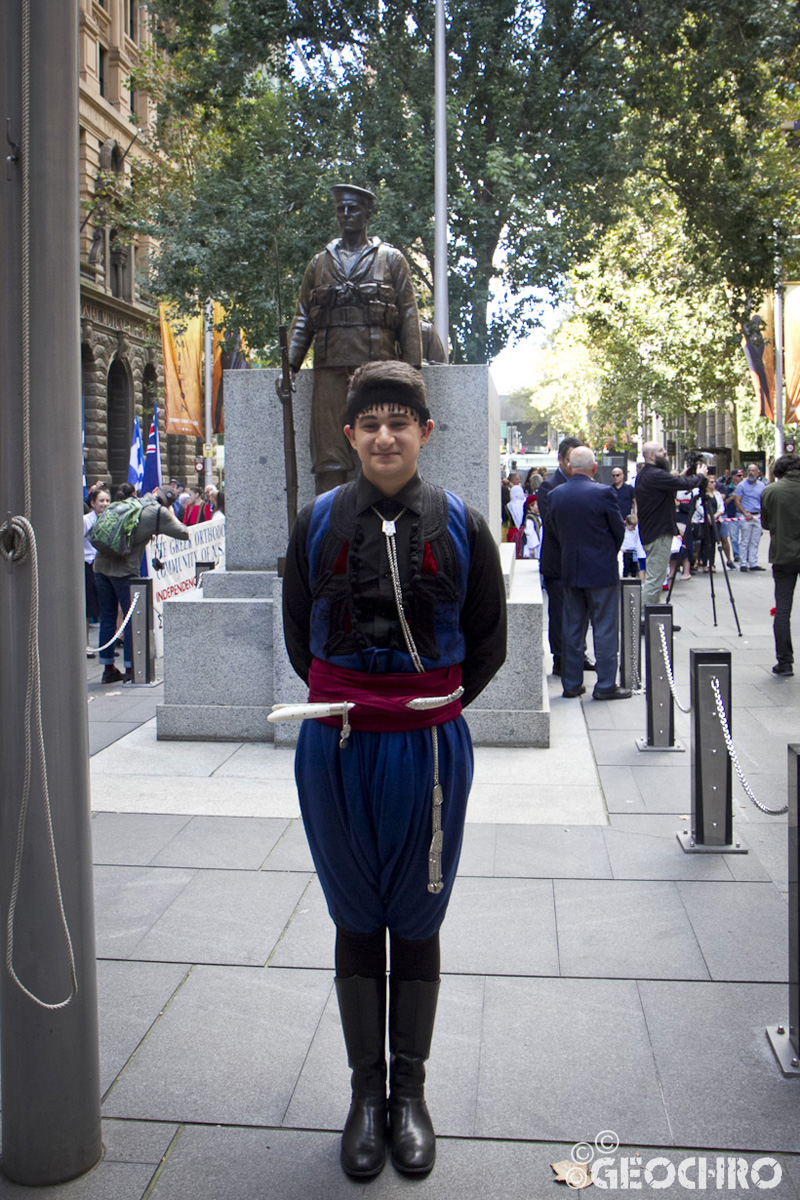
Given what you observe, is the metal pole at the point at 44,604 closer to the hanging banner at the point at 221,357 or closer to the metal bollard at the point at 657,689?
the metal bollard at the point at 657,689

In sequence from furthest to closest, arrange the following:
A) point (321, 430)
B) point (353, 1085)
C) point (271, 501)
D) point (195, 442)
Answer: point (195, 442), point (271, 501), point (321, 430), point (353, 1085)

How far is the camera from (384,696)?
9.35 ft

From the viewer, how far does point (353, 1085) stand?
3.01 m

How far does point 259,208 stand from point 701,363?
62.4ft

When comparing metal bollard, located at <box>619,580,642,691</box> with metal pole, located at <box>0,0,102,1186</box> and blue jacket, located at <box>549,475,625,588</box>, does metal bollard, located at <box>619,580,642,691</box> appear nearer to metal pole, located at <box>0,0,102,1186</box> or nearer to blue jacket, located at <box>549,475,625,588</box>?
blue jacket, located at <box>549,475,625,588</box>

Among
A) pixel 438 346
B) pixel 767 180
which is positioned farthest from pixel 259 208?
pixel 438 346

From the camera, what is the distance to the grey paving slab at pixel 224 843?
535cm

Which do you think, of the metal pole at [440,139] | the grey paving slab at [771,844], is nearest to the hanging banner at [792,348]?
the metal pole at [440,139]

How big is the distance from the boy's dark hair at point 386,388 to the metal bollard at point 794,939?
61.5 inches

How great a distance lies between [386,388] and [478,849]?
3.16 metres

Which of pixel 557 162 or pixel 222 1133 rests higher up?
pixel 557 162

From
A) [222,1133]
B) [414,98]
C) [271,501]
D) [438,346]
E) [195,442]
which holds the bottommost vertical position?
[222,1133]

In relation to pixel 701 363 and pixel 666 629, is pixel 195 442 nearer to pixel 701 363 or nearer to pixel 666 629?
pixel 701 363

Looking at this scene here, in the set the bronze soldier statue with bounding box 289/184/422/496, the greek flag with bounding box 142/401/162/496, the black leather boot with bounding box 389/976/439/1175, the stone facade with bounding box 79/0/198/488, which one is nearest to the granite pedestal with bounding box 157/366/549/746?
the bronze soldier statue with bounding box 289/184/422/496
